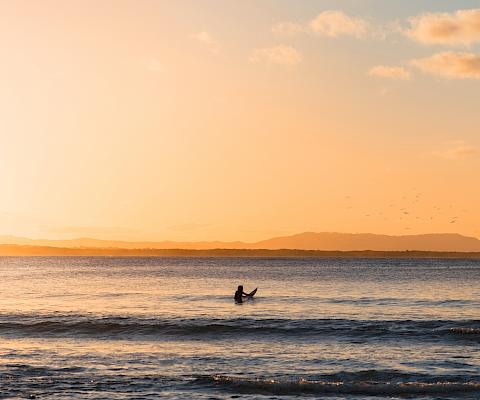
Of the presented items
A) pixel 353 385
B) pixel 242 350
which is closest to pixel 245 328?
pixel 242 350

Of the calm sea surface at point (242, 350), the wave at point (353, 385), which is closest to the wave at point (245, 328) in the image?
the calm sea surface at point (242, 350)

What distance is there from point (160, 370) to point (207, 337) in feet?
37.1

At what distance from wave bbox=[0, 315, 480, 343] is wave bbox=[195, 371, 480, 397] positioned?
1133cm

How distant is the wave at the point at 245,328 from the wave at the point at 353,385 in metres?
11.3

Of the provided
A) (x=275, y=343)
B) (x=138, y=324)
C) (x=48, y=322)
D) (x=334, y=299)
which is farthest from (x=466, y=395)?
(x=334, y=299)

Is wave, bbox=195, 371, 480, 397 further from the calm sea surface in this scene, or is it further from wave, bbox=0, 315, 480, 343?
wave, bbox=0, 315, 480, 343

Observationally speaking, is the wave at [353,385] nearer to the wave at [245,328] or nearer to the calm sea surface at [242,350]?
the calm sea surface at [242,350]

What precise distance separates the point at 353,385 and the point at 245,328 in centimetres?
1797

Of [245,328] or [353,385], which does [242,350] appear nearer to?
[245,328]

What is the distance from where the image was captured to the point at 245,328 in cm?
4178

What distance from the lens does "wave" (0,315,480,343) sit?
38372 millimetres

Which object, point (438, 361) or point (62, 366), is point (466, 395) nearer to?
point (438, 361)

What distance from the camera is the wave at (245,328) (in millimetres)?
38372

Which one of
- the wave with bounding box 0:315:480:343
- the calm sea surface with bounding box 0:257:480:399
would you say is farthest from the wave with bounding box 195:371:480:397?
the wave with bounding box 0:315:480:343
